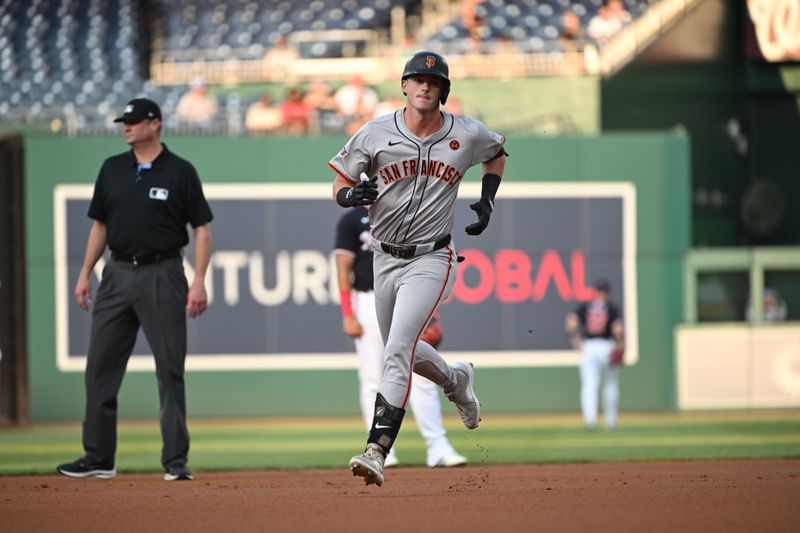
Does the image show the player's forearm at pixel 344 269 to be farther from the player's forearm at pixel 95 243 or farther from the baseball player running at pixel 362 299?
the player's forearm at pixel 95 243

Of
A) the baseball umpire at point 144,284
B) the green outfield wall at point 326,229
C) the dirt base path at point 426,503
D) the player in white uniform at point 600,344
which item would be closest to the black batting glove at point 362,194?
the dirt base path at point 426,503

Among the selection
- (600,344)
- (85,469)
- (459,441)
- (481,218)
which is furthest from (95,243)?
(600,344)

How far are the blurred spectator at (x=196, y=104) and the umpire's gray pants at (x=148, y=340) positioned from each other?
10.1m

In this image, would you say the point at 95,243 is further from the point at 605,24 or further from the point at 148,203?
the point at 605,24

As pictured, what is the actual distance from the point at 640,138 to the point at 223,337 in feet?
19.2

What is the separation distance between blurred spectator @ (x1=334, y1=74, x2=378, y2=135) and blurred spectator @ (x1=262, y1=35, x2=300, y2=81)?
4.40ft

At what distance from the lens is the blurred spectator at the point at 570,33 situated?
19.9 meters

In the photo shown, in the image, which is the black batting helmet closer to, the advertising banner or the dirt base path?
the dirt base path

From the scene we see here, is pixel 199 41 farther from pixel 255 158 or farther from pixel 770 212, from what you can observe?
pixel 770 212

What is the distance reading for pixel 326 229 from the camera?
15.9 m

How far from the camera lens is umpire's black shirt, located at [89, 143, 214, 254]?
24.7ft

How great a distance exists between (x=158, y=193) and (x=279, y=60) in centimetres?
1253

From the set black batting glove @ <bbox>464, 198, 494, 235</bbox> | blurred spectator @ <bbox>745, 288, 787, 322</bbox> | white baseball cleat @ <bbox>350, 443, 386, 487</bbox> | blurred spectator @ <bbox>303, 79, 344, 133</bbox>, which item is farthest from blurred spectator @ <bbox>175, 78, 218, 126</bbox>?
white baseball cleat @ <bbox>350, 443, 386, 487</bbox>

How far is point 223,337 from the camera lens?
15.6 meters
